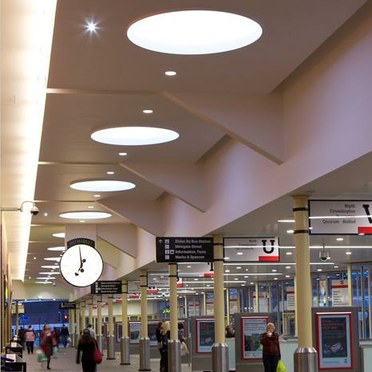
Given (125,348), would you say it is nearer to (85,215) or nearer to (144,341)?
(144,341)

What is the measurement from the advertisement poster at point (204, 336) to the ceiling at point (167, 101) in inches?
250

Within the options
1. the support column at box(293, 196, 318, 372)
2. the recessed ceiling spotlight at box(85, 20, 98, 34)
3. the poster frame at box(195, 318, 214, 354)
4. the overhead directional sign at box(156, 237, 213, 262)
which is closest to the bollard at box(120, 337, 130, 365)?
the poster frame at box(195, 318, 214, 354)

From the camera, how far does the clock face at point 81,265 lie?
21.8 metres

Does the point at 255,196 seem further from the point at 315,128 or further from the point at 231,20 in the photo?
the point at 231,20

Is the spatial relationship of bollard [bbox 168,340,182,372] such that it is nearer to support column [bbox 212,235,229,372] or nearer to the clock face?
the clock face

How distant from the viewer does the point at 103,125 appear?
53.3ft

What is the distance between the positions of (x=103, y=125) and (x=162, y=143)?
7.63 feet

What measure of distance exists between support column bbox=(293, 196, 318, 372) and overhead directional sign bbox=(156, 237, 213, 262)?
619 centimetres

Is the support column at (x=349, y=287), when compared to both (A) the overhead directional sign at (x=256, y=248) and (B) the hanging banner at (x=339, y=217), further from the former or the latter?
(B) the hanging banner at (x=339, y=217)

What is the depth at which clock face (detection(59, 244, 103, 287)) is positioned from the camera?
71.5 feet

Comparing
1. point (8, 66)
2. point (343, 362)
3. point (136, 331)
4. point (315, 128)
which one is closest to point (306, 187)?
point (315, 128)

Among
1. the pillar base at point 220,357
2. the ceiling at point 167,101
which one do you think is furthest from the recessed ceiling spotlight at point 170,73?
the pillar base at point 220,357

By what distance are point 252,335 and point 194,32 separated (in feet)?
49.8

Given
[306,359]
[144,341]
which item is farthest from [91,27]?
[144,341]
